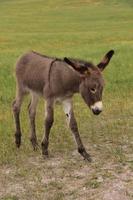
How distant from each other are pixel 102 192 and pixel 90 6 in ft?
214

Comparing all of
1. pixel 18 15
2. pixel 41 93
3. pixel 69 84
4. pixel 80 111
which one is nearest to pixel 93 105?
pixel 69 84

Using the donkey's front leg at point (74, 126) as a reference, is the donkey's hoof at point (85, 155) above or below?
below

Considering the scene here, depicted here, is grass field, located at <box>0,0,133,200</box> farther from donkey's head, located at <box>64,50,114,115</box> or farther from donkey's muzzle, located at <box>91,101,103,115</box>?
donkey's head, located at <box>64,50,114,115</box>

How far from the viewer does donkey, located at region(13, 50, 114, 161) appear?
30.2 ft

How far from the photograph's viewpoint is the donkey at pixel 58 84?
30.2 feet

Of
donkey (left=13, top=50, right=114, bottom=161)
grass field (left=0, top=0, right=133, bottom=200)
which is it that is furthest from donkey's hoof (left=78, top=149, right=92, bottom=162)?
grass field (left=0, top=0, right=133, bottom=200)

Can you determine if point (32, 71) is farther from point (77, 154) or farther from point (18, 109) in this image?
point (77, 154)

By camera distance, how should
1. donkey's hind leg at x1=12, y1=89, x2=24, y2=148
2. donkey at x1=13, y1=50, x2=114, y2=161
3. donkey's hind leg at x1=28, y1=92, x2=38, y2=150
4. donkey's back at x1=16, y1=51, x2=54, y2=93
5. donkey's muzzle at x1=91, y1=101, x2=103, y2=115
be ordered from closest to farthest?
donkey's muzzle at x1=91, y1=101, x2=103, y2=115
donkey at x1=13, y1=50, x2=114, y2=161
donkey's back at x1=16, y1=51, x2=54, y2=93
donkey's hind leg at x1=28, y1=92, x2=38, y2=150
donkey's hind leg at x1=12, y1=89, x2=24, y2=148

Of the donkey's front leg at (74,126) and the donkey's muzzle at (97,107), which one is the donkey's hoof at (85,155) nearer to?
the donkey's front leg at (74,126)

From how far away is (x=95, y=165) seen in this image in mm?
9555

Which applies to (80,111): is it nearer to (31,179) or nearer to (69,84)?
(69,84)

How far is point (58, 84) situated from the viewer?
984cm

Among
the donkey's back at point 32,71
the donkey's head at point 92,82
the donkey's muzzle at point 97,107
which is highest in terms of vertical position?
the donkey's head at point 92,82

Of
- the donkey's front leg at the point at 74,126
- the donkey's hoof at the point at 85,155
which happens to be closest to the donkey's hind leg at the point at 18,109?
the donkey's front leg at the point at 74,126
